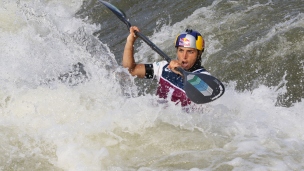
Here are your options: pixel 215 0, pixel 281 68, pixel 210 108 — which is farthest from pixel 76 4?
pixel 210 108

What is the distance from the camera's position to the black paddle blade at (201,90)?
5133mm

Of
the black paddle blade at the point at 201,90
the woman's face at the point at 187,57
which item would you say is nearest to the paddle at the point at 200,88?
the black paddle blade at the point at 201,90

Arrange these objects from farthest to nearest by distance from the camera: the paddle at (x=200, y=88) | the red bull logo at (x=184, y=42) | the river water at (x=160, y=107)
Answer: the red bull logo at (x=184, y=42)
the paddle at (x=200, y=88)
the river water at (x=160, y=107)

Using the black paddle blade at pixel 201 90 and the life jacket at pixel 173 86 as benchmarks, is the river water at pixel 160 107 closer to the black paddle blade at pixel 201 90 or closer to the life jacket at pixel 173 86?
the life jacket at pixel 173 86

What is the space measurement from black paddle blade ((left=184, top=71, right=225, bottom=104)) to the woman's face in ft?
0.85

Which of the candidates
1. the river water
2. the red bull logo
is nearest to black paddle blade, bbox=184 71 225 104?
the river water

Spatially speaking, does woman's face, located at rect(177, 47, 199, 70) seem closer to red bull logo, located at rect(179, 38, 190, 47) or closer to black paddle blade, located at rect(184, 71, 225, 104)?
red bull logo, located at rect(179, 38, 190, 47)

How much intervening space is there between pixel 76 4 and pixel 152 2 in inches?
103

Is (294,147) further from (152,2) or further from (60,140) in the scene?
(152,2)

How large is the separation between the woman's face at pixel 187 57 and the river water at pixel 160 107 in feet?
1.38

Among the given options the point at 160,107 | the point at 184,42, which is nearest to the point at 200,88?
the point at 160,107

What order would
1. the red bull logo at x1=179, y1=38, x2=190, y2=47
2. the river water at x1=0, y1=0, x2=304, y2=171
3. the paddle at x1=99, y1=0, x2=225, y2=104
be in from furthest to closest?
the red bull logo at x1=179, y1=38, x2=190, y2=47 < the paddle at x1=99, y1=0, x2=225, y2=104 < the river water at x1=0, y1=0, x2=304, y2=171

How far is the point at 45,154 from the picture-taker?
4.61 metres

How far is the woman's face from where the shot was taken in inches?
213
